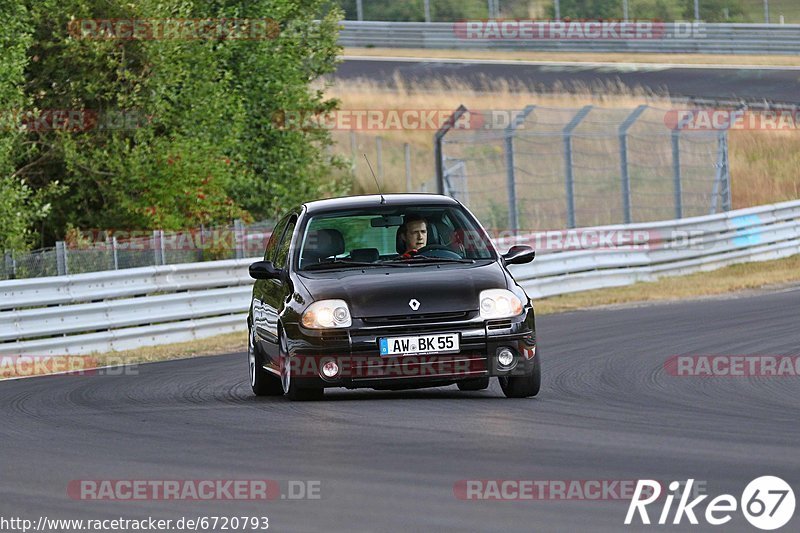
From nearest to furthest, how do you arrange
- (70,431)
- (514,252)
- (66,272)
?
1. (70,431)
2. (514,252)
3. (66,272)

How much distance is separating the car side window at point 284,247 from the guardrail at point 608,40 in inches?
1389

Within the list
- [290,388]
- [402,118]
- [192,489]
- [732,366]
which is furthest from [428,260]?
[402,118]

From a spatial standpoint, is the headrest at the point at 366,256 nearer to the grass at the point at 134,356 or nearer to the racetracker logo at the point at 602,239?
the grass at the point at 134,356

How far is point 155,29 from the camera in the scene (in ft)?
90.3

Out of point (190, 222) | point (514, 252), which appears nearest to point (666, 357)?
point (514, 252)

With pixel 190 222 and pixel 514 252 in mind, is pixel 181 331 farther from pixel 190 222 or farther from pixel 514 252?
pixel 514 252

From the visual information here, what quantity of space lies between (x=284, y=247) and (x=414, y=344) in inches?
87.5

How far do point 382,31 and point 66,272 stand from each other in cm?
3070

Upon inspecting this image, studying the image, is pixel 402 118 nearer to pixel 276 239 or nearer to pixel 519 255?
pixel 276 239

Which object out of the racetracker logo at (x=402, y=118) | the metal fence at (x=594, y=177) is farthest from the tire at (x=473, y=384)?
the racetracker logo at (x=402, y=118)

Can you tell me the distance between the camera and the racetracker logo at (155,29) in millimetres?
27094

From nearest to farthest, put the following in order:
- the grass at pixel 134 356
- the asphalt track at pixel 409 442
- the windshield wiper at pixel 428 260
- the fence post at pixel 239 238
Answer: the asphalt track at pixel 409 442, the windshield wiper at pixel 428 260, the grass at pixel 134 356, the fence post at pixel 239 238

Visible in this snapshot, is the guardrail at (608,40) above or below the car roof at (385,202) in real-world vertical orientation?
above

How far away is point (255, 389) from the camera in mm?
12438
